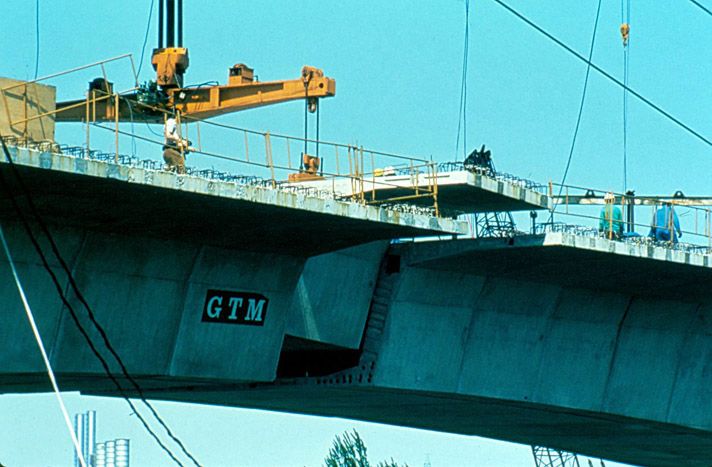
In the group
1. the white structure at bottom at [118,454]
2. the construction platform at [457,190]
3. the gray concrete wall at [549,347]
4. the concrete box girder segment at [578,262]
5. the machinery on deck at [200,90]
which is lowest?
the white structure at bottom at [118,454]

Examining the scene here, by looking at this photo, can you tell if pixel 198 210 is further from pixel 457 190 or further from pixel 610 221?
pixel 610 221

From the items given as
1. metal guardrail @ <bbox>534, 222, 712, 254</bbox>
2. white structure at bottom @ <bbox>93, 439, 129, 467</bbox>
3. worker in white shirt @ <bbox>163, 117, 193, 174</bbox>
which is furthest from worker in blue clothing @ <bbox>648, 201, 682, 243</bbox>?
white structure at bottom @ <bbox>93, 439, 129, 467</bbox>

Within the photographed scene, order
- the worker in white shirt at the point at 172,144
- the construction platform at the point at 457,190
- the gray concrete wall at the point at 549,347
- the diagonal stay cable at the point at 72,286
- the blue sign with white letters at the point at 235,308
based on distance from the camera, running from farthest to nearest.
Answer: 1. the gray concrete wall at the point at 549,347
2. the construction platform at the point at 457,190
3. the blue sign with white letters at the point at 235,308
4. the worker in white shirt at the point at 172,144
5. the diagonal stay cable at the point at 72,286

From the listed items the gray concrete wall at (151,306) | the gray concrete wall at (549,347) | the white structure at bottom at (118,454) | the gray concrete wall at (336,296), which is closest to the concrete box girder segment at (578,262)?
the gray concrete wall at (549,347)

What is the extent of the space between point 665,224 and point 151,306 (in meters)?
16.0

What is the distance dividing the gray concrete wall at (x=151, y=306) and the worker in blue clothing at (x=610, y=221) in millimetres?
8175

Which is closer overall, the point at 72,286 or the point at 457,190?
the point at 72,286

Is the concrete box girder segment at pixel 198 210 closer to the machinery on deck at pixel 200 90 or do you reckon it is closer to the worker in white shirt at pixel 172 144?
the worker in white shirt at pixel 172 144

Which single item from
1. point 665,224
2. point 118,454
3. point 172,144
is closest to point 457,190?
point 172,144

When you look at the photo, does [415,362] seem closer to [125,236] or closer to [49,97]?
[125,236]

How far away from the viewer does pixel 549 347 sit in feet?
139

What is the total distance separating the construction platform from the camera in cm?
3606

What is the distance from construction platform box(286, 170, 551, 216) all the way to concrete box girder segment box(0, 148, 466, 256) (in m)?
1.37

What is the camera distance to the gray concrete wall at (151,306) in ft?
103
